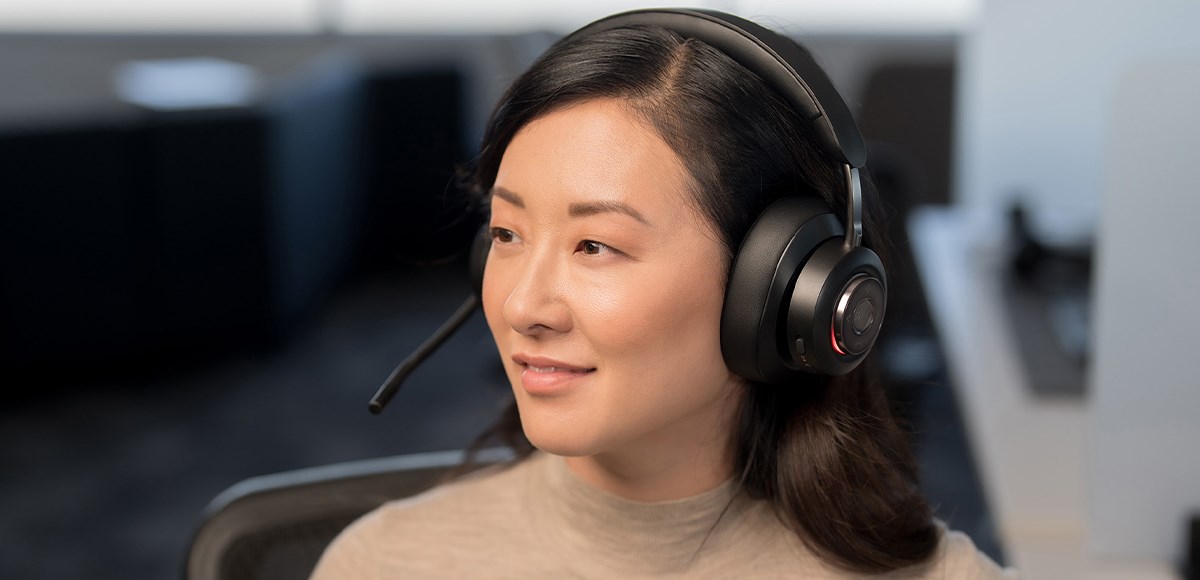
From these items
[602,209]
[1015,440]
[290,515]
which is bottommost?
[1015,440]

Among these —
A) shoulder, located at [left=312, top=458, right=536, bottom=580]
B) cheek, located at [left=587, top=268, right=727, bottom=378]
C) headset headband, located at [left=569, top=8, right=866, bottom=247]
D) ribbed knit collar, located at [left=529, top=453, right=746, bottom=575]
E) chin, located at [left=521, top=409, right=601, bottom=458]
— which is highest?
headset headband, located at [left=569, top=8, right=866, bottom=247]

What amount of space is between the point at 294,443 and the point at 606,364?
8.05ft

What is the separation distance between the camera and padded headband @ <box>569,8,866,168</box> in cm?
84

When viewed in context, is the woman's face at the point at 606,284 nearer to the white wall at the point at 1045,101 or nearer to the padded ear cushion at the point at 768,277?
the padded ear cushion at the point at 768,277

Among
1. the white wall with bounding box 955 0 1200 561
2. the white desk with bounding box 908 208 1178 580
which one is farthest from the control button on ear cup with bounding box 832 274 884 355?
the white desk with bounding box 908 208 1178 580

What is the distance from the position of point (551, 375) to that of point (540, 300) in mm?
50

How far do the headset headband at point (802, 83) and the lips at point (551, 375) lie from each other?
196 millimetres

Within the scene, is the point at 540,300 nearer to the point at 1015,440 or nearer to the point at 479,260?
the point at 479,260

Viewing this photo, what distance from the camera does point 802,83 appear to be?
84cm

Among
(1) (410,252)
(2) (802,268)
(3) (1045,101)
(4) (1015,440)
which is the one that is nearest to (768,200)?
(2) (802,268)

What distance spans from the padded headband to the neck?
0.22m

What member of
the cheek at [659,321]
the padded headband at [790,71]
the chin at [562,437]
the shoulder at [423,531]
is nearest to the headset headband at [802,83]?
the padded headband at [790,71]

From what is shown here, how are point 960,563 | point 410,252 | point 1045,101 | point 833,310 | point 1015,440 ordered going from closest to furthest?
point 833,310, point 960,563, point 1015,440, point 1045,101, point 410,252

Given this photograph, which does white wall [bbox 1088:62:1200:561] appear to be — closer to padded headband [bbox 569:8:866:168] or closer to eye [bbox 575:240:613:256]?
padded headband [bbox 569:8:866:168]
